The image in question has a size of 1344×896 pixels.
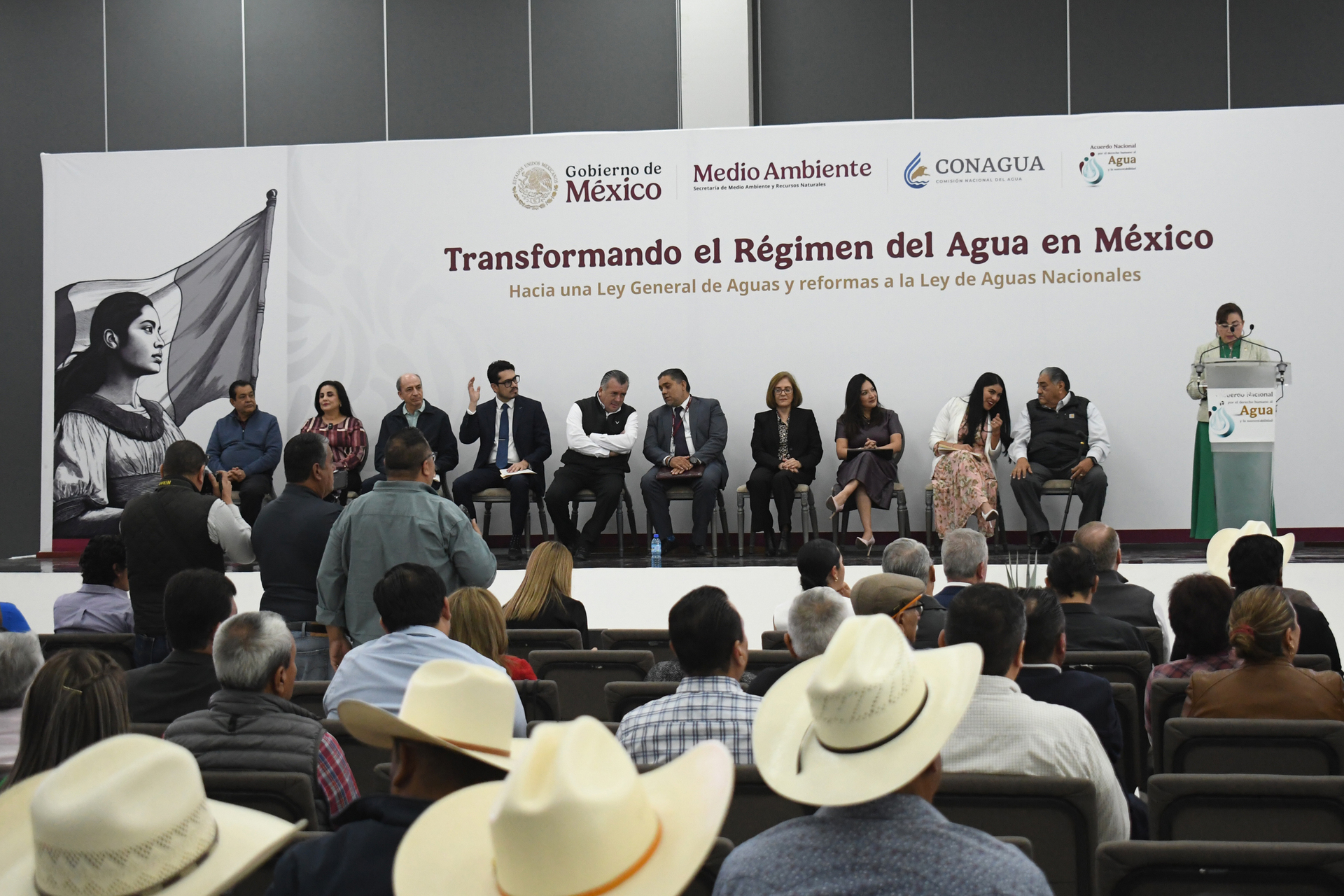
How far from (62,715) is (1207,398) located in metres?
6.49

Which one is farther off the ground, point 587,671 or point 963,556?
point 963,556

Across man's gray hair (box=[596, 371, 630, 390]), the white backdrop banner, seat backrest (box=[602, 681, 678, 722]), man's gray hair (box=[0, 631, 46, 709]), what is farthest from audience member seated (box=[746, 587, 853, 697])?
the white backdrop banner

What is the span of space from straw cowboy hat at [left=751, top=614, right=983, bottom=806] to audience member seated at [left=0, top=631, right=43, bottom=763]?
5.59 feet

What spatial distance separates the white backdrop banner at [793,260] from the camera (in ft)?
26.3

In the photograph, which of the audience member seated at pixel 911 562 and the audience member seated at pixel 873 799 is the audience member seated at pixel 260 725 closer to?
the audience member seated at pixel 873 799

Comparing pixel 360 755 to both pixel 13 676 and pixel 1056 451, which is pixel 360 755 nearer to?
pixel 13 676

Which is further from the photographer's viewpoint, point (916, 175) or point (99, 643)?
point (916, 175)

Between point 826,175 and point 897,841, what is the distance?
7.39 m

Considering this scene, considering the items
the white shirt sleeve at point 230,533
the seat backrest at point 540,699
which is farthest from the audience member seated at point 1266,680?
the white shirt sleeve at point 230,533

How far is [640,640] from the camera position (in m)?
4.30

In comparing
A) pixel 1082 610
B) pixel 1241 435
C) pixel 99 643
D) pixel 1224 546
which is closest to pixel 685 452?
pixel 1241 435

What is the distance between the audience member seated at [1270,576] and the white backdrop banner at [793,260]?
4.64m

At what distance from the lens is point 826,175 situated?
829 centimetres

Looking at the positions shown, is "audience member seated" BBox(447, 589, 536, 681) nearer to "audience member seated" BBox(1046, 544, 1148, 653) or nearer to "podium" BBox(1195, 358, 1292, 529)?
"audience member seated" BBox(1046, 544, 1148, 653)
